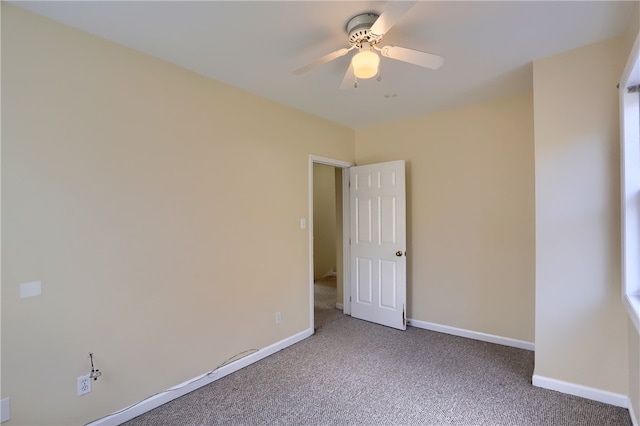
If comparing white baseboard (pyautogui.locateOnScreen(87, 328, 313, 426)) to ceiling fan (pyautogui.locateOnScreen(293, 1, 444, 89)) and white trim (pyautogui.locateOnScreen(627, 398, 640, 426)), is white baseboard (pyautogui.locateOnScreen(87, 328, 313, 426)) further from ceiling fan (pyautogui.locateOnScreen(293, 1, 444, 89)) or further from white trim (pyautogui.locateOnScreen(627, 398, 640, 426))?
white trim (pyautogui.locateOnScreen(627, 398, 640, 426))

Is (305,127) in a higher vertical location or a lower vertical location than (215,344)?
higher

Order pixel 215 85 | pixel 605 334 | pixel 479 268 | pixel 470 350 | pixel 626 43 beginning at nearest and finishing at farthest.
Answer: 1. pixel 626 43
2. pixel 605 334
3. pixel 215 85
4. pixel 470 350
5. pixel 479 268

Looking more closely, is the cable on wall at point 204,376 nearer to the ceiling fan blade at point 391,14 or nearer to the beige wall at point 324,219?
the ceiling fan blade at point 391,14

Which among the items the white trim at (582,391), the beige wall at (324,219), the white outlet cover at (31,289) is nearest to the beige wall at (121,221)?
the white outlet cover at (31,289)

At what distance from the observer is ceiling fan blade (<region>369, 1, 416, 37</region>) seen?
51.7 inches

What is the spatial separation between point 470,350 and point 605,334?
1158 mm

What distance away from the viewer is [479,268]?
127 inches

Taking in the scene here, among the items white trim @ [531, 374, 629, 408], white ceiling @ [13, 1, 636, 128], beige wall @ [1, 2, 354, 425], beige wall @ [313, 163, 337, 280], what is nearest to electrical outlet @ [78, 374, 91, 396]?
beige wall @ [1, 2, 354, 425]

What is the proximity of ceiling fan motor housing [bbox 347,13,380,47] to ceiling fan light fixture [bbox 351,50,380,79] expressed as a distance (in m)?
0.15

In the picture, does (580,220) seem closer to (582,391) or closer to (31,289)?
(582,391)

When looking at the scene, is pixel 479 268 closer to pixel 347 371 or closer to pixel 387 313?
pixel 387 313

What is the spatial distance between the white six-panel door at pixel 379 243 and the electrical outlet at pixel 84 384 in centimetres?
286

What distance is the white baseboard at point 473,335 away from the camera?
3002mm

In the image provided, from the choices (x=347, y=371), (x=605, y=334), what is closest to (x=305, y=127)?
(x=347, y=371)
